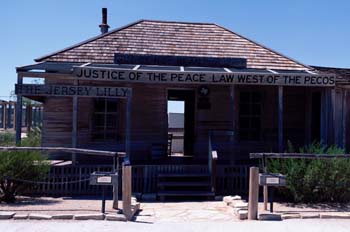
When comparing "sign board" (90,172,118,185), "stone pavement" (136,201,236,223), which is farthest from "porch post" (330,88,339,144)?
"sign board" (90,172,118,185)

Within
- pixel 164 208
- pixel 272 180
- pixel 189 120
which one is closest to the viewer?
pixel 272 180

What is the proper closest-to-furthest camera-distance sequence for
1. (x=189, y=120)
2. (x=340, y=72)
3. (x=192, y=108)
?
1. (x=192, y=108)
2. (x=340, y=72)
3. (x=189, y=120)

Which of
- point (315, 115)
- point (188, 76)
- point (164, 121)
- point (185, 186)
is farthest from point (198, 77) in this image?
point (315, 115)

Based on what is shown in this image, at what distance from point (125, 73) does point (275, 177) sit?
4.56 m

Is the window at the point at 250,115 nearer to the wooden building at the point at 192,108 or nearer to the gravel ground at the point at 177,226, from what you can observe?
the wooden building at the point at 192,108

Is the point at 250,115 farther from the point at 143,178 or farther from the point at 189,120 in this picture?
the point at 143,178

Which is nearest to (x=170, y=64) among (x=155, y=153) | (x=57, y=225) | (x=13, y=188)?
(x=155, y=153)

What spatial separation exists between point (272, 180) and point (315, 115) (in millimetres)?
6432

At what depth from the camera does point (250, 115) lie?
13562 millimetres

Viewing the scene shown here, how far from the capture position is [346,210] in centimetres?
840

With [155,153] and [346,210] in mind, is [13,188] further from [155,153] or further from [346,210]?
[346,210]

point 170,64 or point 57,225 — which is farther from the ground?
point 170,64

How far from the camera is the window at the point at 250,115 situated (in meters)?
13.5

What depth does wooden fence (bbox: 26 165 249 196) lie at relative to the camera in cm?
1010
